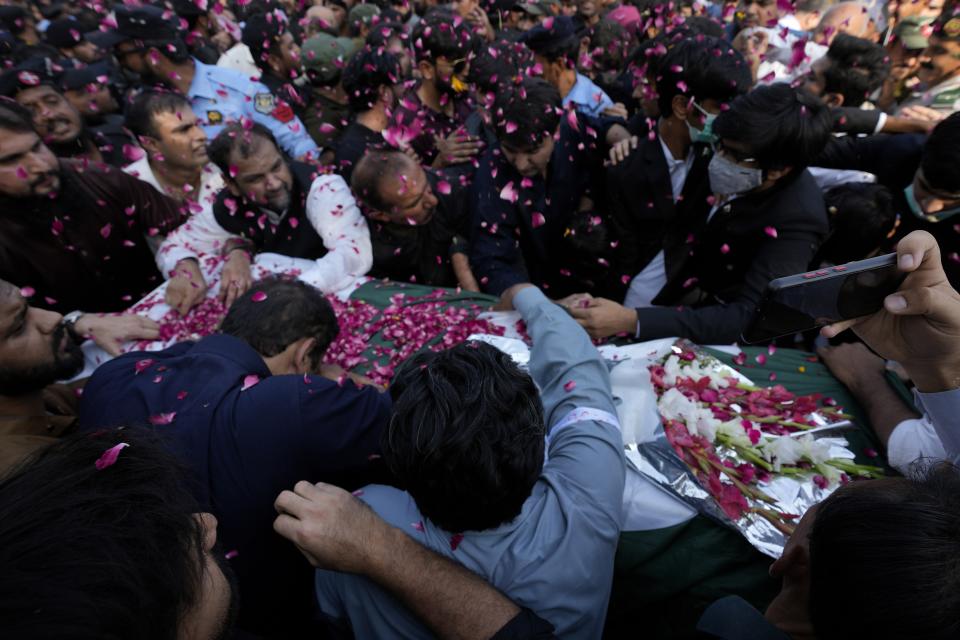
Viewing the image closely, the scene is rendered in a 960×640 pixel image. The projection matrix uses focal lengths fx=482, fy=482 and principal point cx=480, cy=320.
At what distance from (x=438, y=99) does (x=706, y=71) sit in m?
2.52

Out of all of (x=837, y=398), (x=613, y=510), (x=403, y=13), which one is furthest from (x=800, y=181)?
(x=403, y=13)

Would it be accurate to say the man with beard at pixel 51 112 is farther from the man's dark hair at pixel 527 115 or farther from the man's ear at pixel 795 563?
the man's ear at pixel 795 563

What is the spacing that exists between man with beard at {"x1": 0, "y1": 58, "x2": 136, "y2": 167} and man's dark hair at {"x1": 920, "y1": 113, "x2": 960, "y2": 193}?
513 cm

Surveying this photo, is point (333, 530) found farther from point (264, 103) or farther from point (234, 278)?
point (264, 103)

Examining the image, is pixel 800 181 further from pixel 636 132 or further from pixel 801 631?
pixel 801 631

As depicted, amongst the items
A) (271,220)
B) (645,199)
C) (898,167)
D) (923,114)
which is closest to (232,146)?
(271,220)

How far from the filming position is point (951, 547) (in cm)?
88

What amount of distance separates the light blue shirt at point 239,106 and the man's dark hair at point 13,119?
6.35ft

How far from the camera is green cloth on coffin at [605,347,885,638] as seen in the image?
1548mm

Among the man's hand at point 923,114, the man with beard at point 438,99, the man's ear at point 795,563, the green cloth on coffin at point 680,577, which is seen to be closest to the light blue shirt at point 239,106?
the man with beard at point 438,99

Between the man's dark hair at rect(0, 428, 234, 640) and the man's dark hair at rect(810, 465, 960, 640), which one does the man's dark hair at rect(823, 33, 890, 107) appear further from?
the man's dark hair at rect(0, 428, 234, 640)

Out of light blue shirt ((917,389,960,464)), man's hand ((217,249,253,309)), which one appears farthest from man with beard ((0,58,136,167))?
light blue shirt ((917,389,960,464))

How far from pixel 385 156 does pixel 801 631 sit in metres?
2.89

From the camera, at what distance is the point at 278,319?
2008 millimetres
